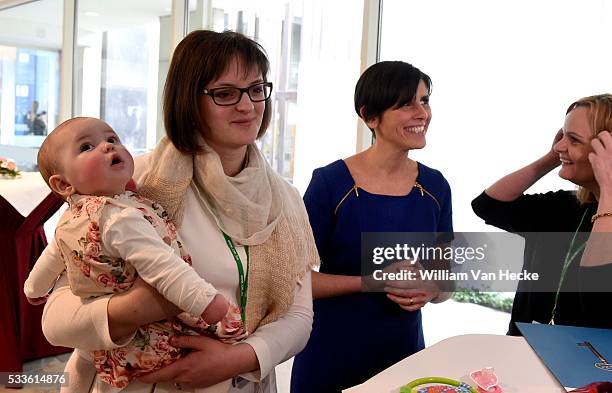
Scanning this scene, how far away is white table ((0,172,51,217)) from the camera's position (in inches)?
133

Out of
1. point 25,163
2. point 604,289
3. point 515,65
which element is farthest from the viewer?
point 25,163

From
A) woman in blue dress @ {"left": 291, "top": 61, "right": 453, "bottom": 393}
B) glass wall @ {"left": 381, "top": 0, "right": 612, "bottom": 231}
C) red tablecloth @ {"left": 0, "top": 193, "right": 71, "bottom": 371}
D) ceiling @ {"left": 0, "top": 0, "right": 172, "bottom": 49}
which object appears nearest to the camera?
woman in blue dress @ {"left": 291, "top": 61, "right": 453, "bottom": 393}

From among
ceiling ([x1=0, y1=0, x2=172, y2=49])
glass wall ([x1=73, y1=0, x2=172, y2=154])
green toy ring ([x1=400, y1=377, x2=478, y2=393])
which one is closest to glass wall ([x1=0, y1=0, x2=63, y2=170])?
ceiling ([x1=0, y1=0, x2=172, y2=49])

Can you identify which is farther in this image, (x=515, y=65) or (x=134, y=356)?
(x=515, y=65)

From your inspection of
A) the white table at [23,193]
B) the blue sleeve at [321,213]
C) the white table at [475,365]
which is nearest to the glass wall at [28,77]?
the white table at [23,193]

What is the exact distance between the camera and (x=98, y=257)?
1.22 m

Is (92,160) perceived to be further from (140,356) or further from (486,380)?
(486,380)

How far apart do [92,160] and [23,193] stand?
96.9 inches

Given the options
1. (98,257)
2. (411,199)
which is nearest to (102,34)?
(411,199)

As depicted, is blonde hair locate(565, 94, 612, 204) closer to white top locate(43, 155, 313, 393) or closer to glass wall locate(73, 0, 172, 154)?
white top locate(43, 155, 313, 393)

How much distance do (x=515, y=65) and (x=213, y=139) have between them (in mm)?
2160

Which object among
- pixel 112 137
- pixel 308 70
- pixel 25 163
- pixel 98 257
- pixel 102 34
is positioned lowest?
pixel 25 163

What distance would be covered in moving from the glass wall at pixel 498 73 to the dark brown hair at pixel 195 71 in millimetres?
2036

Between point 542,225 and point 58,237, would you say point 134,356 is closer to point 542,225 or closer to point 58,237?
point 58,237
